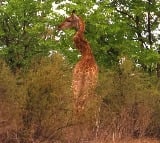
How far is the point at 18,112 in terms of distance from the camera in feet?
37.4

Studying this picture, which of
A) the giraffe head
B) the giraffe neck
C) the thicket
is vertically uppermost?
the giraffe head

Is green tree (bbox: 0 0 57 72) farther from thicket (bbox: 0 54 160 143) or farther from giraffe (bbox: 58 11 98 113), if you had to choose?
thicket (bbox: 0 54 160 143)

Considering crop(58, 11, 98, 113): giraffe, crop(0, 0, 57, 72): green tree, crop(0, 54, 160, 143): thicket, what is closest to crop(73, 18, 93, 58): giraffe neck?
crop(58, 11, 98, 113): giraffe

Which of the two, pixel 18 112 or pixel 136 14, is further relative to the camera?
pixel 136 14

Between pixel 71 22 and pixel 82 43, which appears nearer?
pixel 71 22

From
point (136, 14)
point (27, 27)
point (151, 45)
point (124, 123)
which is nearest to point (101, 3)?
point (136, 14)

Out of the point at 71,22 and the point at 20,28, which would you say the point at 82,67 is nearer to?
the point at 71,22

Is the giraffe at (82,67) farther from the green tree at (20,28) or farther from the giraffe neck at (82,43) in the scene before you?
the green tree at (20,28)

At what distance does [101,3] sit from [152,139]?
9.38 meters

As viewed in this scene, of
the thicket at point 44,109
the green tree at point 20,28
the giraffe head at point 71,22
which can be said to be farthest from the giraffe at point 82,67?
the green tree at point 20,28

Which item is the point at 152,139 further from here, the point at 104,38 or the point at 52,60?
the point at 104,38

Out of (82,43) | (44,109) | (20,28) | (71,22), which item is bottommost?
(44,109)

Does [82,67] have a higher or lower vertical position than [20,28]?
lower

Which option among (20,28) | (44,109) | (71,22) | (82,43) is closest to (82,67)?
(82,43)
